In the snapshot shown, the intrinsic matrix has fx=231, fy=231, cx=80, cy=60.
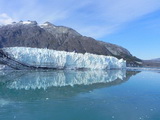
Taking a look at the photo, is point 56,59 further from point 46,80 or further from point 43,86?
point 43,86

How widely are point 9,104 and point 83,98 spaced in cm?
396

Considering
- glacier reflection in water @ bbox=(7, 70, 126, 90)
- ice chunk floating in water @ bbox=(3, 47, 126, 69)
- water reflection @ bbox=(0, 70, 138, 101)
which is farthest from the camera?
ice chunk floating in water @ bbox=(3, 47, 126, 69)

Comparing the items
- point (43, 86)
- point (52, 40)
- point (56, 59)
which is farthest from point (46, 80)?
point (52, 40)

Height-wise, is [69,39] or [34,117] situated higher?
[69,39]

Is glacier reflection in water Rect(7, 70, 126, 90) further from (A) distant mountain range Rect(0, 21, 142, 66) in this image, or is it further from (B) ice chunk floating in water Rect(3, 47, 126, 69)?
(A) distant mountain range Rect(0, 21, 142, 66)

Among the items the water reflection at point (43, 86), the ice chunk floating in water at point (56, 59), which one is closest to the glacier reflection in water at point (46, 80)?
the water reflection at point (43, 86)

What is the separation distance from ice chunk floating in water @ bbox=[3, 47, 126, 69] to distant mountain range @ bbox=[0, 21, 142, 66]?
189ft

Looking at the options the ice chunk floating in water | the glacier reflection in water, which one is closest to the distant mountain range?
the ice chunk floating in water

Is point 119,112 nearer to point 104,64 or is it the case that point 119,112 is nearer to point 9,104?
point 9,104

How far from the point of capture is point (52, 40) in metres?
108

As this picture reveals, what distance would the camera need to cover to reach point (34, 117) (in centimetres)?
854

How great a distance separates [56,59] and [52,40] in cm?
7449

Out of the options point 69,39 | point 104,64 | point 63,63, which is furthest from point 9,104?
point 69,39

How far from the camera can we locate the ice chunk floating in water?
3184 cm
